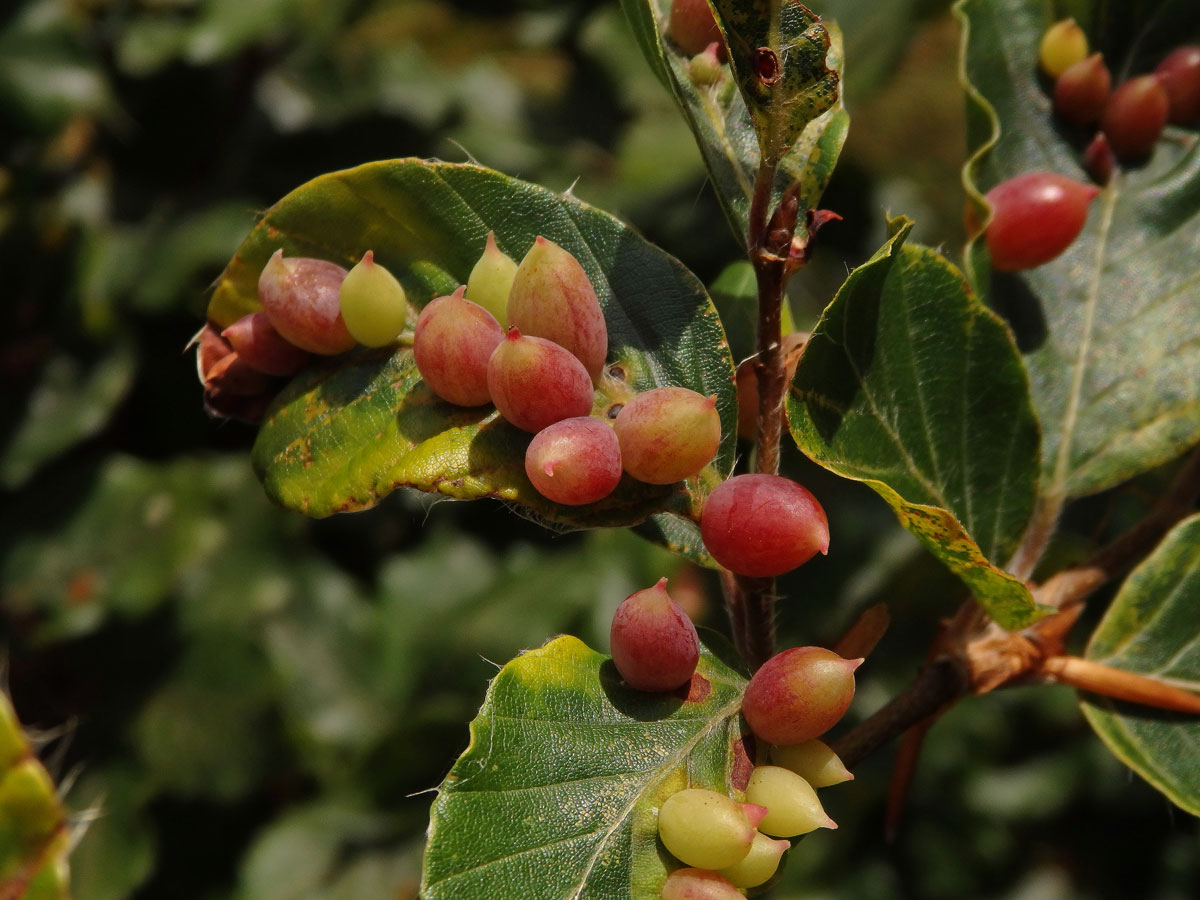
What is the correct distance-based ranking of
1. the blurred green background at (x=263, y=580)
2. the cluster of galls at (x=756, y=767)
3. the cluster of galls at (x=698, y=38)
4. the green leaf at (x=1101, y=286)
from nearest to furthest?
1. the cluster of galls at (x=756, y=767)
2. the cluster of galls at (x=698, y=38)
3. the green leaf at (x=1101, y=286)
4. the blurred green background at (x=263, y=580)

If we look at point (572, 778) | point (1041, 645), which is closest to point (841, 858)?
point (1041, 645)

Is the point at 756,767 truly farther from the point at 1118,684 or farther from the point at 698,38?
the point at 698,38

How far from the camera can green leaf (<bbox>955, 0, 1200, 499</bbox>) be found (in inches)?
26.5

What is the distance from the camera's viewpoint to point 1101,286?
713 millimetres

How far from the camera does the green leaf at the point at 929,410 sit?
0.46 meters

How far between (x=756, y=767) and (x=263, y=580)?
1037mm

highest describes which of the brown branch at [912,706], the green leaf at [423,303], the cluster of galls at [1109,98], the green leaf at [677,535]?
the green leaf at [423,303]

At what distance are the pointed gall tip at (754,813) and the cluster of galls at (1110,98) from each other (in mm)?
532

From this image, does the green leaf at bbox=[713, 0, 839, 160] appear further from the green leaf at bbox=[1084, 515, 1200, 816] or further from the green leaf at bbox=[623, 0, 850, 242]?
the green leaf at bbox=[1084, 515, 1200, 816]

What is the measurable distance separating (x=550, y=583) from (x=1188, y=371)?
Answer: 0.84 m

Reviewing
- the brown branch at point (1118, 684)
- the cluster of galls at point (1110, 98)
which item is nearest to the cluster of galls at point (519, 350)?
the brown branch at point (1118, 684)

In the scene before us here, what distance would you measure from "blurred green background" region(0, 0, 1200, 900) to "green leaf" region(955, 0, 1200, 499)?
1.43 feet

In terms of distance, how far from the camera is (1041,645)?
573 mm

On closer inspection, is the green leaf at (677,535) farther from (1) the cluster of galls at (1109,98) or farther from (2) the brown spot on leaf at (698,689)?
(1) the cluster of galls at (1109,98)
